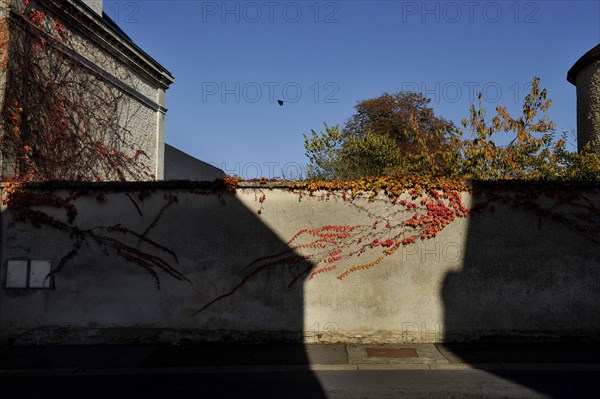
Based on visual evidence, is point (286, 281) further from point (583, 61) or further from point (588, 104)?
point (583, 61)

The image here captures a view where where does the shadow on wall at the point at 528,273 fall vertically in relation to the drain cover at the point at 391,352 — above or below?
above

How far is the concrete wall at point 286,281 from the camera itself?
8.92m

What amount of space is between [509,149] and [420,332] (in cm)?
1098

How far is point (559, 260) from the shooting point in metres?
8.94

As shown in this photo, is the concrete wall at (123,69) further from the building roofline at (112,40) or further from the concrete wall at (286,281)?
the concrete wall at (286,281)

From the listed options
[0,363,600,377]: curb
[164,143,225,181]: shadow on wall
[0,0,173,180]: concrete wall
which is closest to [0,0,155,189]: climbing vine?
[0,0,173,180]: concrete wall

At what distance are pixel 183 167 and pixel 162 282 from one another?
14.6m

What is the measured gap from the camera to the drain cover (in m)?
8.22

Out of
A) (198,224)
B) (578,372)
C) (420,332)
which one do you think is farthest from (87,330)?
(578,372)

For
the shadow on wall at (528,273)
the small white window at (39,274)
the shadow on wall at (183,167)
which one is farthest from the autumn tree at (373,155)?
the small white window at (39,274)

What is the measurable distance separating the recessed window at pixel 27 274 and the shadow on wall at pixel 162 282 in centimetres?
12

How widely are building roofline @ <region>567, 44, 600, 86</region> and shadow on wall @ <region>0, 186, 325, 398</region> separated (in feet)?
58.7

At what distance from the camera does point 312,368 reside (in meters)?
7.56

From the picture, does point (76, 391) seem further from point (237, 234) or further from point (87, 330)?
point (237, 234)
